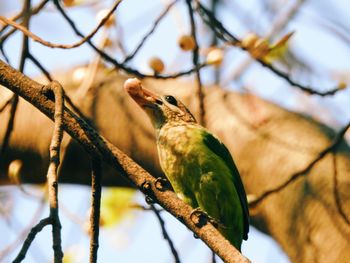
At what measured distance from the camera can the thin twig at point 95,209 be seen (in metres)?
2.06

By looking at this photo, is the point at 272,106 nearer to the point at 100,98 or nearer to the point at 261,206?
the point at 261,206

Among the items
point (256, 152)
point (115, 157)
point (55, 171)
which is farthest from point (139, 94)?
point (55, 171)

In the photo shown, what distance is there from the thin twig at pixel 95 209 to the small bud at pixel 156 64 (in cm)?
113

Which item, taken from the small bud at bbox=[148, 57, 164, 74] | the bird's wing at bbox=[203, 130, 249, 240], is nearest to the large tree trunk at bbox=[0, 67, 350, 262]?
the bird's wing at bbox=[203, 130, 249, 240]

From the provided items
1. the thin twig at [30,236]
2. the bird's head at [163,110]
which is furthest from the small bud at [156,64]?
the thin twig at [30,236]

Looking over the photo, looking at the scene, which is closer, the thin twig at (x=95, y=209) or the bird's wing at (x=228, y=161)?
the thin twig at (x=95, y=209)

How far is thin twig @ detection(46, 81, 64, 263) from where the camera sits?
1.68 meters

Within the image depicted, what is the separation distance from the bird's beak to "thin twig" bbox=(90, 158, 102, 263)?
1053 mm

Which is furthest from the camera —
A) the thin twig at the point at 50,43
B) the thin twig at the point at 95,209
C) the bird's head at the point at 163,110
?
the bird's head at the point at 163,110

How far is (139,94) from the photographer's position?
3.64m

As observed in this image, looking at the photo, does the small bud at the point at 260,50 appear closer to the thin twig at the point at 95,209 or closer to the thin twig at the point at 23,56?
the thin twig at the point at 23,56

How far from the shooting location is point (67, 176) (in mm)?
4320

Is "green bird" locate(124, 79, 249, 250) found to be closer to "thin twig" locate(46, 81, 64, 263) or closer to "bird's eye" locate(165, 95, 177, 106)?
"bird's eye" locate(165, 95, 177, 106)

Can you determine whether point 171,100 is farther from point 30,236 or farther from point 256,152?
point 30,236
